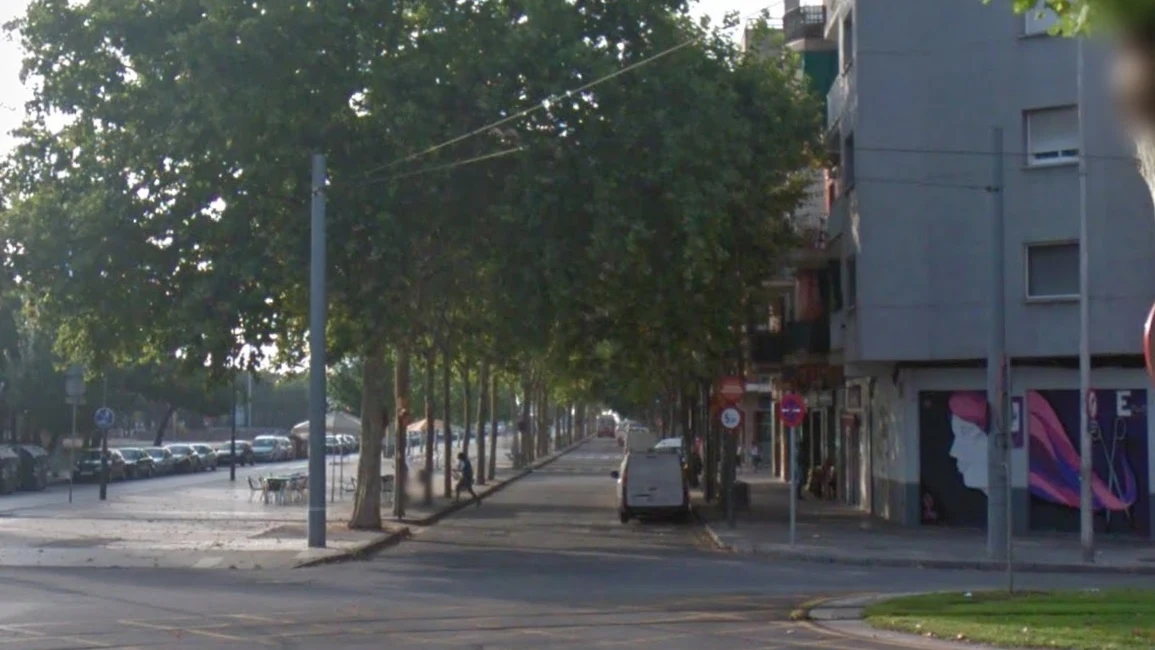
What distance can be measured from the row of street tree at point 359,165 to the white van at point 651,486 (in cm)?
804

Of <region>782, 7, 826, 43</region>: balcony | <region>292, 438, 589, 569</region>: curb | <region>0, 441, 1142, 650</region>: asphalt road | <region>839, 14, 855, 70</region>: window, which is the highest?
<region>782, 7, 826, 43</region>: balcony

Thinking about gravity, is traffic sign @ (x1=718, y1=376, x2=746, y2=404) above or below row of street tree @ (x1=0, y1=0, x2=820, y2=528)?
below

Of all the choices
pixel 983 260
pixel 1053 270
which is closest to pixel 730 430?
pixel 983 260

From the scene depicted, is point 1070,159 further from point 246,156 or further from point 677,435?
point 677,435

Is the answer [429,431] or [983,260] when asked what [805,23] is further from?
[429,431]

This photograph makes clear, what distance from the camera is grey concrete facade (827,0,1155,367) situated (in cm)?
3272

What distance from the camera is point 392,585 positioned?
72.7ft

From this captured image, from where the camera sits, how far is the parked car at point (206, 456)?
83.7m

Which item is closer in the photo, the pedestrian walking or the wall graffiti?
the wall graffiti

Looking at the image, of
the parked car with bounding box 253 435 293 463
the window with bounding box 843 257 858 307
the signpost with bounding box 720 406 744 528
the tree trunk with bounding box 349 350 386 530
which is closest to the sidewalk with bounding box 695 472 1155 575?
the signpost with bounding box 720 406 744 528

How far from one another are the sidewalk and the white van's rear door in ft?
4.11

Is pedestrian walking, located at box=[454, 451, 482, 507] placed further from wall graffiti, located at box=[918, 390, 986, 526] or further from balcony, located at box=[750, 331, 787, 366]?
wall graffiti, located at box=[918, 390, 986, 526]

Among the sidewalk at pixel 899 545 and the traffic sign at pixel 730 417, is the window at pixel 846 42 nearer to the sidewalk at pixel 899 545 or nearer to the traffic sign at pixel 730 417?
the traffic sign at pixel 730 417

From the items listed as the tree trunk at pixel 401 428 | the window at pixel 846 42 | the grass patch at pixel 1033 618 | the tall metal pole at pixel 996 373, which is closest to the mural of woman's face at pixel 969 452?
the tall metal pole at pixel 996 373
